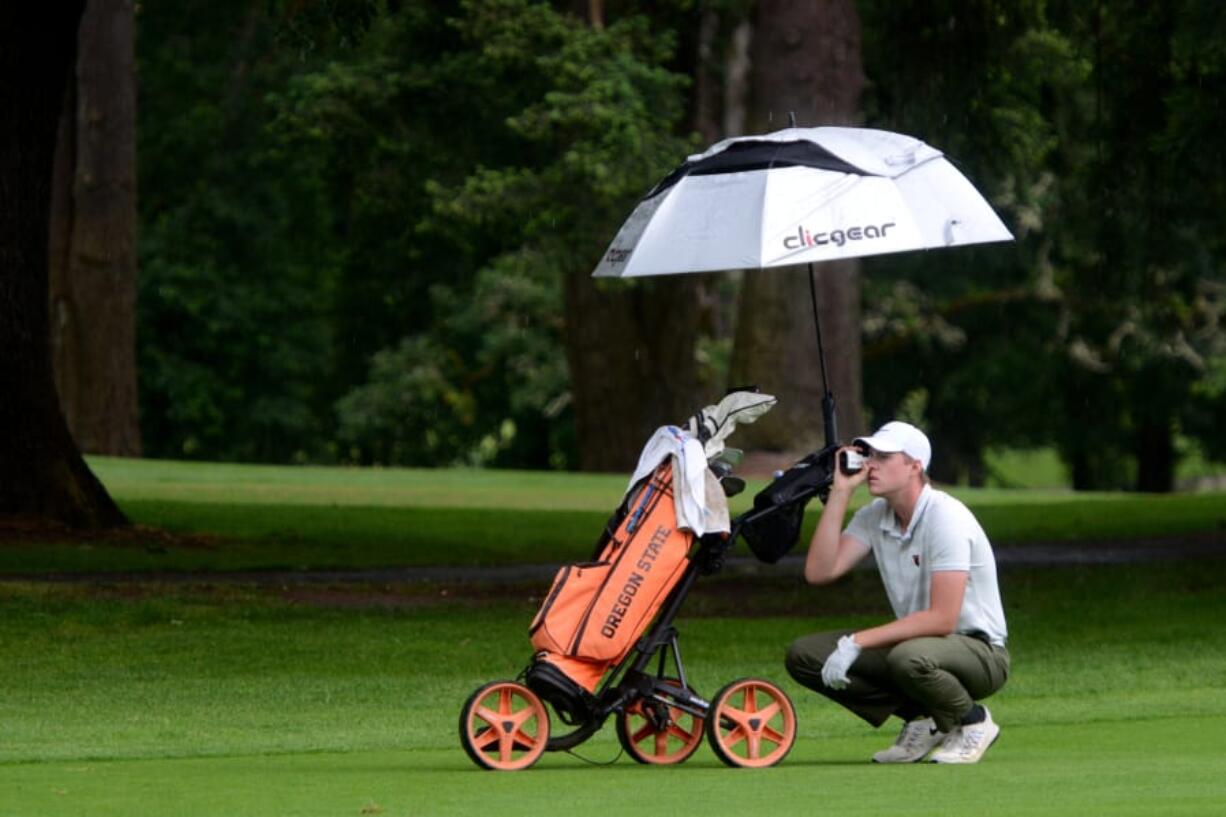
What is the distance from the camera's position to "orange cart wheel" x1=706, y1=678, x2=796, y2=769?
923 cm

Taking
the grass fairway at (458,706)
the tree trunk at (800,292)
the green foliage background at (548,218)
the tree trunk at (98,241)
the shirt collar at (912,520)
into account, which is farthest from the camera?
the tree trunk at (98,241)

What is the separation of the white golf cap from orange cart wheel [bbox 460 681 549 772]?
58.8 inches

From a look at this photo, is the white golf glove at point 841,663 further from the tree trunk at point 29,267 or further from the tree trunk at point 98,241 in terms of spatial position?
the tree trunk at point 98,241

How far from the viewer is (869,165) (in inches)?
404

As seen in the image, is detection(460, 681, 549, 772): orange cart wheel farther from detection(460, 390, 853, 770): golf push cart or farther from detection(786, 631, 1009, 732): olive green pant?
detection(786, 631, 1009, 732): olive green pant

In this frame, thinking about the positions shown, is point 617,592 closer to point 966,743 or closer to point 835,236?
point 966,743

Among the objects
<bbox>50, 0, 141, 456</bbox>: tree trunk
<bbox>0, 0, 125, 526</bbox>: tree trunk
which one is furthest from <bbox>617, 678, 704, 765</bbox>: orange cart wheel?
<bbox>50, 0, 141, 456</bbox>: tree trunk

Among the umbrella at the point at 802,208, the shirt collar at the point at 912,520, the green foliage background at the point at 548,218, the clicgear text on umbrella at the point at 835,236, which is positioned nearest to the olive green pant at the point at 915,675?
the shirt collar at the point at 912,520

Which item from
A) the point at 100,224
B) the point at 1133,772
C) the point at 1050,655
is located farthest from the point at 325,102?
the point at 1133,772

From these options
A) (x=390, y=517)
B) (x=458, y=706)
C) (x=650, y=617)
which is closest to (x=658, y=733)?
(x=650, y=617)

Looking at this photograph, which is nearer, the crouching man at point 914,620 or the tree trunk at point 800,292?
the crouching man at point 914,620

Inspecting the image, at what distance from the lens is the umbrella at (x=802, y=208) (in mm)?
10102

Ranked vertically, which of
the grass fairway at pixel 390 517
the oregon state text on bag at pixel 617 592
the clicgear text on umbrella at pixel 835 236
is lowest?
the grass fairway at pixel 390 517

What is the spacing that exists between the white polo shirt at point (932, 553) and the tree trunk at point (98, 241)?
29948mm
